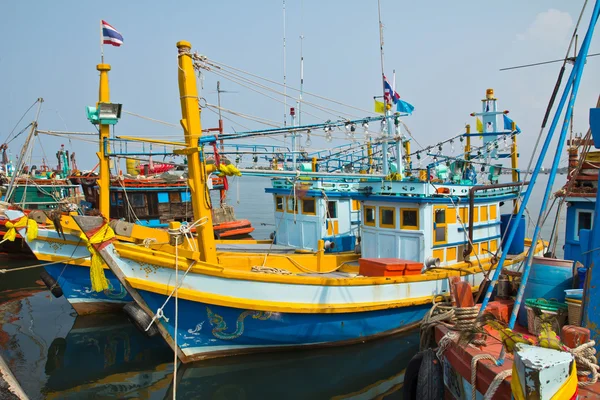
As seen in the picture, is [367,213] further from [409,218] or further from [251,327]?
[251,327]

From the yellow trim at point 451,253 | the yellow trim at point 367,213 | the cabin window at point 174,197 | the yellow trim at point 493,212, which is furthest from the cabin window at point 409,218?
the cabin window at point 174,197

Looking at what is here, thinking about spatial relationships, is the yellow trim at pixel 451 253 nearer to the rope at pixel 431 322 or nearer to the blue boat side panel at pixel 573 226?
the blue boat side panel at pixel 573 226

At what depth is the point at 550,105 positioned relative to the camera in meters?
5.73

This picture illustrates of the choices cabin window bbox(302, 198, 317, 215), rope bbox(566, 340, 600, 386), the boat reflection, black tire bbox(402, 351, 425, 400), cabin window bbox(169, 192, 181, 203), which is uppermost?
cabin window bbox(169, 192, 181, 203)

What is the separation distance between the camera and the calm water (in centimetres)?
811

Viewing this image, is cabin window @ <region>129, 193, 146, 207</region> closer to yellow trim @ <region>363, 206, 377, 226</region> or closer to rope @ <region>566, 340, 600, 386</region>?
yellow trim @ <region>363, 206, 377, 226</region>

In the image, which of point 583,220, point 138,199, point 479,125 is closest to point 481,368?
point 583,220

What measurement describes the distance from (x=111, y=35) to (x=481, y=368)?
35.4 feet

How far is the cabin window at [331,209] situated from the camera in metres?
13.1

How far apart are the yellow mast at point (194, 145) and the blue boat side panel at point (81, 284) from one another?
3648 mm

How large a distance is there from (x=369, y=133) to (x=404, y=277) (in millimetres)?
3190

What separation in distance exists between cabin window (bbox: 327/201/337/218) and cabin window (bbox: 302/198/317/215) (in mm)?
395

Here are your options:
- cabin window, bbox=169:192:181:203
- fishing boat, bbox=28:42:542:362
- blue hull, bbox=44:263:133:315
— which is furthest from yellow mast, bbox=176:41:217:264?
cabin window, bbox=169:192:181:203

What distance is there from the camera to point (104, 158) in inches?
418
